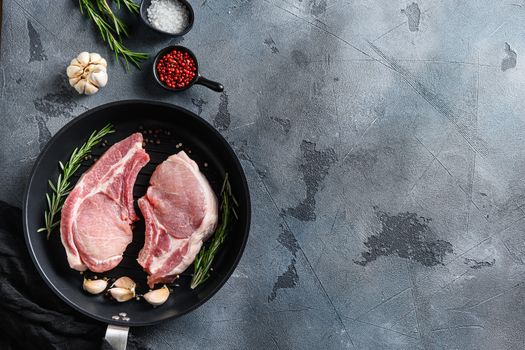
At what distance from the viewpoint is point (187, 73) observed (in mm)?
2121

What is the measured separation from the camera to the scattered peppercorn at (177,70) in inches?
83.4

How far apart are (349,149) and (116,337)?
97cm

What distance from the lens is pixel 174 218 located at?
211 cm

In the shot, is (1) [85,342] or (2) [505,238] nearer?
(1) [85,342]

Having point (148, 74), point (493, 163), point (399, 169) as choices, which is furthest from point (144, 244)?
point (493, 163)

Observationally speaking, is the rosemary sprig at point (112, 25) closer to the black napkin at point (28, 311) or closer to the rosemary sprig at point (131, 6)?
the rosemary sprig at point (131, 6)

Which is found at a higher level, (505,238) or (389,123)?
(389,123)

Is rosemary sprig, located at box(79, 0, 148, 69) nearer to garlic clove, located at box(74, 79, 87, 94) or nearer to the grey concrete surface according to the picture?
the grey concrete surface

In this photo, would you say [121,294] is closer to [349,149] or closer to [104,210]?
[104,210]

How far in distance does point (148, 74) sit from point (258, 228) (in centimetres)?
63

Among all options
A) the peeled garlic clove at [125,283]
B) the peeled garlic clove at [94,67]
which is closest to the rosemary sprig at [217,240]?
the peeled garlic clove at [125,283]

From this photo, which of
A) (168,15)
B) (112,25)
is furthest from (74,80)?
(168,15)

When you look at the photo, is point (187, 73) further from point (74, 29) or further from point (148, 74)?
point (74, 29)

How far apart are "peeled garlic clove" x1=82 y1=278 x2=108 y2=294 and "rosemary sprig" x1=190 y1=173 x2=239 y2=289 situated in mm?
283
